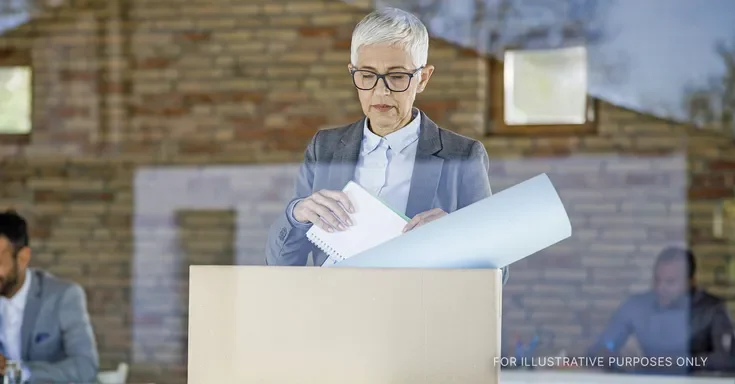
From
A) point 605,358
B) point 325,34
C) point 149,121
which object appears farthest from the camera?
point 149,121

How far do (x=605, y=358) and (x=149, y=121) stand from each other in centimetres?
247

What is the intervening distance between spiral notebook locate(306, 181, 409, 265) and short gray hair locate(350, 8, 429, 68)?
0.63 meters

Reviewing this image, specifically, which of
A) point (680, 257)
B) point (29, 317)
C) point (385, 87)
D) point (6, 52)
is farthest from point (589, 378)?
point (6, 52)

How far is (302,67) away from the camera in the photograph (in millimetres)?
4648

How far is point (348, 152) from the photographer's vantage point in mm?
2635

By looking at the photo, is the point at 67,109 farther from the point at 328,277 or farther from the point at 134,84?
the point at 328,277

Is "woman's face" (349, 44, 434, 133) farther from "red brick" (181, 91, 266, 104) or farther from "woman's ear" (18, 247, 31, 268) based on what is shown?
"woman's ear" (18, 247, 31, 268)

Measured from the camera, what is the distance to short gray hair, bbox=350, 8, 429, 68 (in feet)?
7.84

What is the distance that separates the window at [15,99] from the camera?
4918 millimetres

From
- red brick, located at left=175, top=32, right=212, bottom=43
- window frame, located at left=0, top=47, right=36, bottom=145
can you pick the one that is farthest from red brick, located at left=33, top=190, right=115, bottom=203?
red brick, located at left=175, top=32, right=212, bottom=43

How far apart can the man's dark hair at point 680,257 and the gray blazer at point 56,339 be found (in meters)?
2.54

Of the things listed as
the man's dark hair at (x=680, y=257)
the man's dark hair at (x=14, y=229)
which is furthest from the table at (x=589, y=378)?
the man's dark hair at (x=14, y=229)

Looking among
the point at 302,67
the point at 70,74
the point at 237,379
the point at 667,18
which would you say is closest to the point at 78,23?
the point at 70,74

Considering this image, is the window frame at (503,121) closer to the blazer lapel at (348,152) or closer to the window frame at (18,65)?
the blazer lapel at (348,152)
